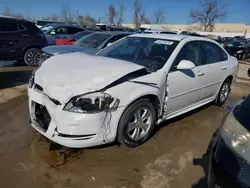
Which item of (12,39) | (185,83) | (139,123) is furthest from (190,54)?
(12,39)

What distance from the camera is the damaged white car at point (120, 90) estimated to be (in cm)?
273

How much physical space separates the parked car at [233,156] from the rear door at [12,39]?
8.06 m

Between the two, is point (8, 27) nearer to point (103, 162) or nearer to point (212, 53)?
point (212, 53)

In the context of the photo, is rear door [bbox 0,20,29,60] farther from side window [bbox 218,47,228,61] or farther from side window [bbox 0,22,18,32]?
side window [bbox 218,47,228,61]

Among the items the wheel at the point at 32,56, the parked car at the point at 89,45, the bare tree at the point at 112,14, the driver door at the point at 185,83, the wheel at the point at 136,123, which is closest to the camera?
the wheel at the point at 136,123

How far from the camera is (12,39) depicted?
27.0ft

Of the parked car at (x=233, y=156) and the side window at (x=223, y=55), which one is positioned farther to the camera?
the side window at (x=223, y=55)

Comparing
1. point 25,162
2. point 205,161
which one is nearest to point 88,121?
point 25,162

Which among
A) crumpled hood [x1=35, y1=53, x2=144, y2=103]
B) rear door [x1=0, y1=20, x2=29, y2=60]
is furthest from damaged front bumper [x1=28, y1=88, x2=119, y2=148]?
rear door [x1=0, y1=20, x2=29, y2=60]

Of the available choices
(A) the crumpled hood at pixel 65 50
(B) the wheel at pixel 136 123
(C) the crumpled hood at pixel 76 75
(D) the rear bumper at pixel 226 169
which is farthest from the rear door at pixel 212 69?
(A) the crumpled hood at pixel 65 50

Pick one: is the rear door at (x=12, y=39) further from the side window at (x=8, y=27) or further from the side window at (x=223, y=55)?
the side window at (x=223, y=55)

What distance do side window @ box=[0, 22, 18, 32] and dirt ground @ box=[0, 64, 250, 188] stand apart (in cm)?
520

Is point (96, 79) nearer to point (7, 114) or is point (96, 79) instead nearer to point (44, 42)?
point (7, 114)

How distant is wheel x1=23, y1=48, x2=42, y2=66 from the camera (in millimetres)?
8781
